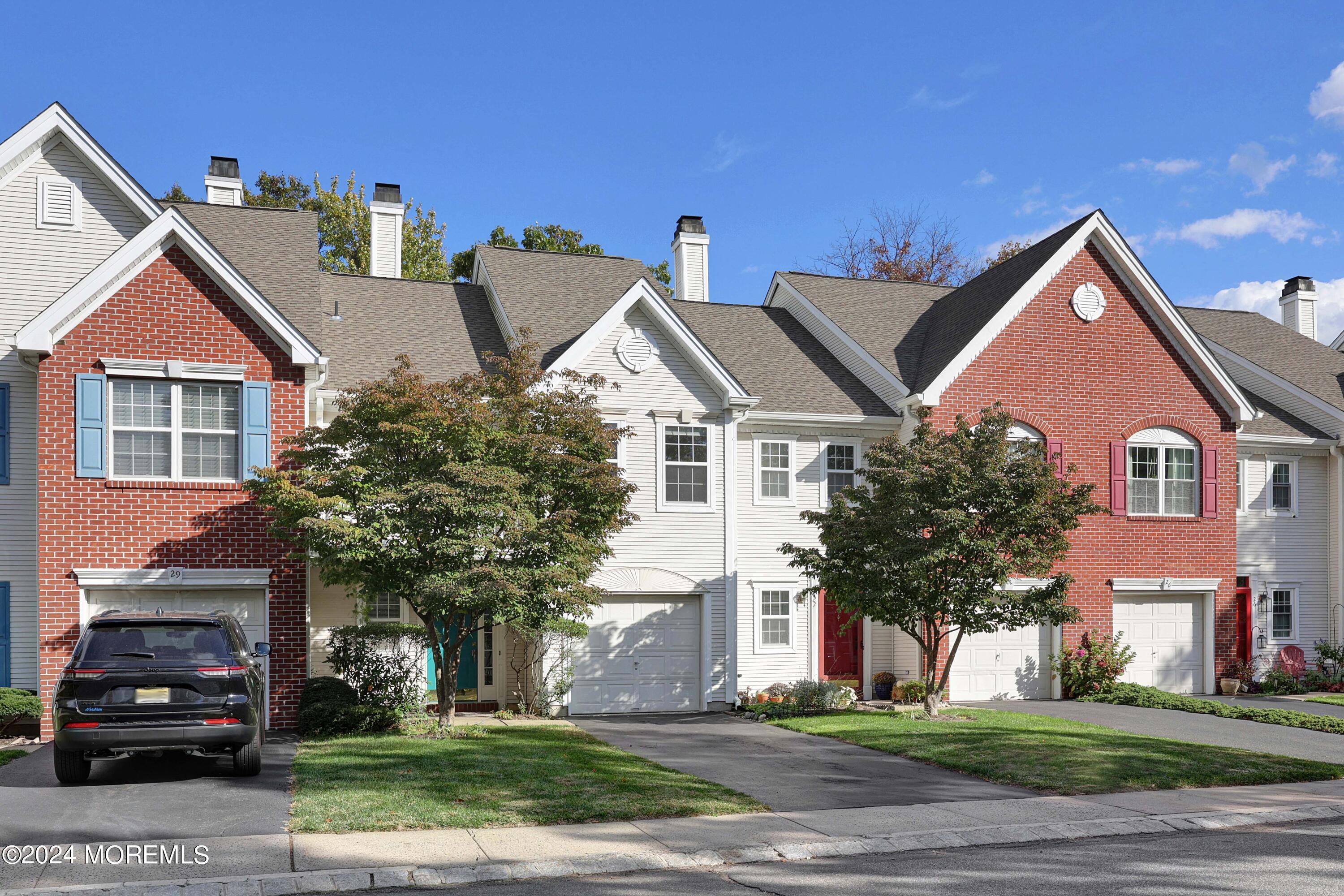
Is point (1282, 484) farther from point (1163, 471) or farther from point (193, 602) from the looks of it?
point (193, 602)

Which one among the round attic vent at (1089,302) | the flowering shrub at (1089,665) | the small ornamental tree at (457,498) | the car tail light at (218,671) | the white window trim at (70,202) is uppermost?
the white window trim at (70,202)

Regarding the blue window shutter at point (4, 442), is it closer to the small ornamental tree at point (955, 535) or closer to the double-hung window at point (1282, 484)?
the small ornamental tree at point (955, 535)

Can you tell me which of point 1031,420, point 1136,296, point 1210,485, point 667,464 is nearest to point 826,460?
point 667,464

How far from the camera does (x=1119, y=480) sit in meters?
23.0

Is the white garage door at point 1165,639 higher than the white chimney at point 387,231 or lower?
lower

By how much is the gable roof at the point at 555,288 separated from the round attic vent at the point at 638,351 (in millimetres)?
700

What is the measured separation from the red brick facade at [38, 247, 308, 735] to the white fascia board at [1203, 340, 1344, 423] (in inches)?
781

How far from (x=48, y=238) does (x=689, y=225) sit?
14113 mm

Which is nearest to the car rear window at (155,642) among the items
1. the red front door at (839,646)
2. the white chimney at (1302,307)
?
the red front door at (839,646)

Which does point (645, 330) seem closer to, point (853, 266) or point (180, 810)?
point (180, 810)

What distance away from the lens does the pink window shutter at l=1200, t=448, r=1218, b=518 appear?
77.4 ft

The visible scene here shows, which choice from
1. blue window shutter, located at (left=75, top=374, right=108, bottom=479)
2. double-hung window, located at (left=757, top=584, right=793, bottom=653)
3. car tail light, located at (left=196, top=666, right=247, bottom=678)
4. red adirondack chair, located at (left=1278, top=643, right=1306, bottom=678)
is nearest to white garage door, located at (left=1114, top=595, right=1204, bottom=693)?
red adirondack chair, located at (left=1278, top=643, right=1306, bottom=678)

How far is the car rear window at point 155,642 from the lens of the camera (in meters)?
11.3

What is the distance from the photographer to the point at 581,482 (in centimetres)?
1605
